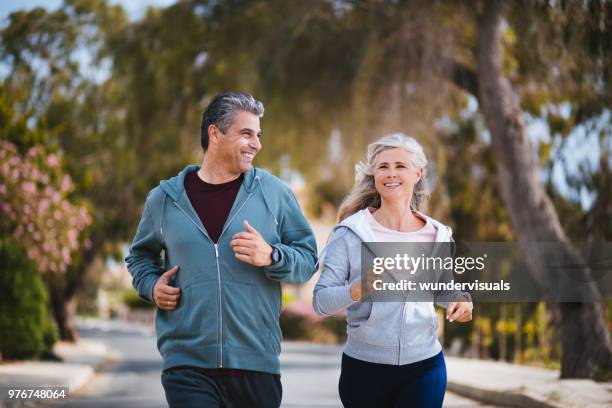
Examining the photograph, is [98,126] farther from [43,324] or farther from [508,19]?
[508,19]

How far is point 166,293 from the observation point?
12.4 ft

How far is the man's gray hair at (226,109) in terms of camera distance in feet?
13.2

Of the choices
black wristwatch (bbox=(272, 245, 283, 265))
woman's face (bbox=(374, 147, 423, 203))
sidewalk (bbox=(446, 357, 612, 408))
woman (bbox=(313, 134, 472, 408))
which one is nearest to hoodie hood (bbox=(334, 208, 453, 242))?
woman (bbox=(313, 134, 472, 408))

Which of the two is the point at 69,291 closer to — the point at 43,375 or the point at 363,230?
the point at 43,375

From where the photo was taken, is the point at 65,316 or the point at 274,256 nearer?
the point at 274,256

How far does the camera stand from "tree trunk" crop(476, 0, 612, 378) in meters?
12.2

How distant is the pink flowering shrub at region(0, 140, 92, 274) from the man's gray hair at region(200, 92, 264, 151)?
11.7 metres

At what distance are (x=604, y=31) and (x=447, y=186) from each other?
8.15m

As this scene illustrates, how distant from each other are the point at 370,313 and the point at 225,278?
0.65 m

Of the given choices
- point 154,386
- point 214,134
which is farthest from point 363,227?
point 154,386

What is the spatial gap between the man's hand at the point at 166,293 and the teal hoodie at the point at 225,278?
4cm

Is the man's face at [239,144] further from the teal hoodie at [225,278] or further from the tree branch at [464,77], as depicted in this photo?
the tree branch at [464,77]

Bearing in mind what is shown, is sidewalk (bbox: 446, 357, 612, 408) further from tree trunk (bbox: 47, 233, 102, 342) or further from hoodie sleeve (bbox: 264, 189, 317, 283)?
tree trunk (bbox: 47, 233, 102, 342)

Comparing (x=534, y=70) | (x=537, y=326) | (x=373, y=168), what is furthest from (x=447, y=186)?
(x=373, y=168)
